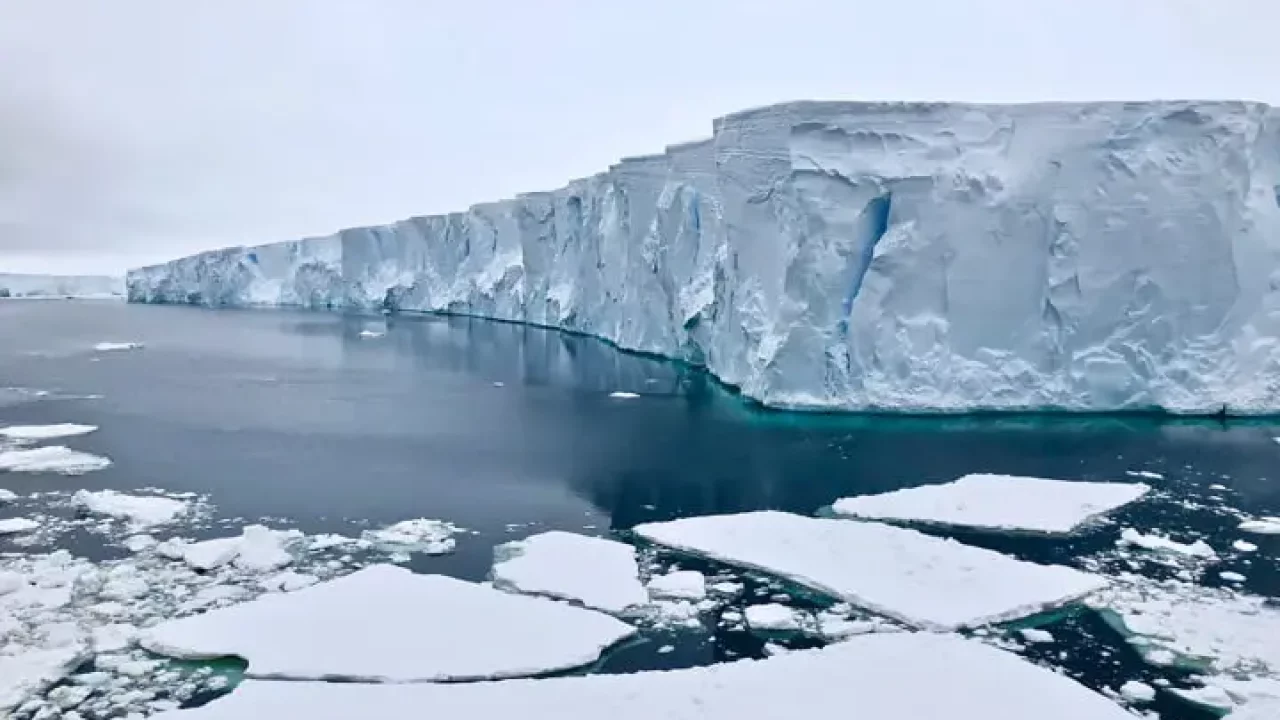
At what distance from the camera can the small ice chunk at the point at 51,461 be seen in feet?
32.6

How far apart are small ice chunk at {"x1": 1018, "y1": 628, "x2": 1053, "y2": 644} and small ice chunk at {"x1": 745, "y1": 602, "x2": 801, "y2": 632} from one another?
1311mm

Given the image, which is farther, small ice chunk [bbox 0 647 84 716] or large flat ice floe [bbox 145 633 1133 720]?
small ice chunk [bbox 0 647 84 716]

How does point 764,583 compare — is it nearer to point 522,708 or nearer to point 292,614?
point 522,708

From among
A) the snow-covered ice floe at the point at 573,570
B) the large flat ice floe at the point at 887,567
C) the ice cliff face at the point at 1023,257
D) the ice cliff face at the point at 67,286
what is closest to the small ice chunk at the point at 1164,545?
the large flat ice floe at the point at 887,567

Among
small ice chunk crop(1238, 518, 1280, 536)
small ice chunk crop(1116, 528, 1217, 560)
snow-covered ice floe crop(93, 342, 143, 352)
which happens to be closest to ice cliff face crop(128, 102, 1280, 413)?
small ice chunk crop(1238, 518, 1280, 536)

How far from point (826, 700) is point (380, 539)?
402 cm

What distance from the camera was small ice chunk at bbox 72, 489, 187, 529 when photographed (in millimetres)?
8062

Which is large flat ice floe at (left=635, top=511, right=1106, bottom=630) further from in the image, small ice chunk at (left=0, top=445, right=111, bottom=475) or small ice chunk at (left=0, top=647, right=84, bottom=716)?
small ice chunk at (left=0, top=445, right=111, bottom=475)

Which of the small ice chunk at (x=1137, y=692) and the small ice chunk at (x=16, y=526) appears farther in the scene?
the small ice chunk at (x=16, y=526)

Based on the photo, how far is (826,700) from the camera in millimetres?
4828

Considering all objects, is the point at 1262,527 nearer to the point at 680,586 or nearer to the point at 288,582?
the point at 680,586

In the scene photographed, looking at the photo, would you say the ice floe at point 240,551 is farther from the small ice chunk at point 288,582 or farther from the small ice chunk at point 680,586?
the small ice chunk at point 680,586

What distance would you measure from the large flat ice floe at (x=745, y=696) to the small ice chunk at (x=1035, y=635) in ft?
1.85

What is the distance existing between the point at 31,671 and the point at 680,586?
3692 millimetres
